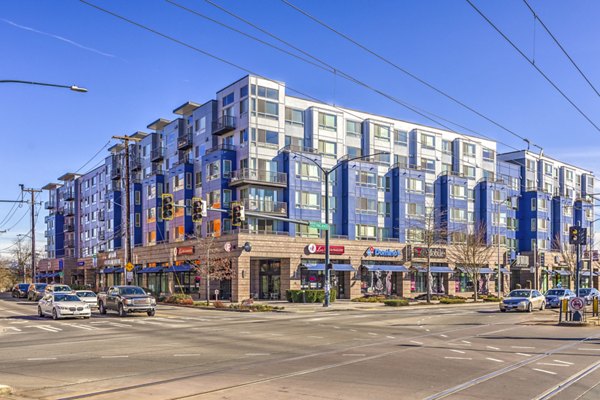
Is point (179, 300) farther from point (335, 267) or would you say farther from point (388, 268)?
point (388, 268)

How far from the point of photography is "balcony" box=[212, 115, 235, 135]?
57872mm

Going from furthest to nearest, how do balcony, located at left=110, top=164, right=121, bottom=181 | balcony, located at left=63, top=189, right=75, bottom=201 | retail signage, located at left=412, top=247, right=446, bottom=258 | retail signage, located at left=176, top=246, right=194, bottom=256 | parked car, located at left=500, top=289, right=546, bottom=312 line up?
balcony, located at left=63, top=189, right=75, bottom=201
balcony, located at left=110, top=164, right=121, bottom=181
retail signage, located at left=412, top=247, right=446, bottom=258
retail signage, located at left=176, top=246, right=194, bottom=256
parked car, located at left=500, top=289, right=546, bottom=312

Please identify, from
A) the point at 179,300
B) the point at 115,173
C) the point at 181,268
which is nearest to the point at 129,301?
the point at 179,300

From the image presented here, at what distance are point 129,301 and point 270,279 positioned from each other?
25.1 metres

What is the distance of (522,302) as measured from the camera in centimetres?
3672

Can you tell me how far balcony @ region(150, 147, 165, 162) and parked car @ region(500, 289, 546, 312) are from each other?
46685 millimetres

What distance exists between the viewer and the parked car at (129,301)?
3338cm

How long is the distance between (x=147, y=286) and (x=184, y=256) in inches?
481

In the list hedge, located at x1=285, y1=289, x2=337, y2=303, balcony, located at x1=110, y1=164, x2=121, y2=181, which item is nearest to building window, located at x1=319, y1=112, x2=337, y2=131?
hedge, located at x1=285, y1=289, x2=337, y2=303

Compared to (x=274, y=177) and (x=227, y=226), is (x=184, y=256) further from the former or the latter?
(x=274, y=177)

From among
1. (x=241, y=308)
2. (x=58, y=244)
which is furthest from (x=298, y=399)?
(x=58, y=244)

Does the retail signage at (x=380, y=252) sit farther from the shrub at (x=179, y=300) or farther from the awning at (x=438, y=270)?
the shrub at (x=179, y=300)

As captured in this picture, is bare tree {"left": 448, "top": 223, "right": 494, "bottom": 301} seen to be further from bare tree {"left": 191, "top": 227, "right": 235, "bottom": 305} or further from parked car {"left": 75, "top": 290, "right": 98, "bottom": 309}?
parked car {"left": 75, "top": 290, "right": 98, "bottom": 309}

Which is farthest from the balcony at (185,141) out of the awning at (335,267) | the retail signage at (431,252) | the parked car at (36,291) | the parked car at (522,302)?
the parked car at (522,302)
